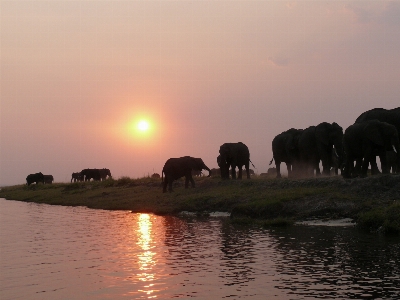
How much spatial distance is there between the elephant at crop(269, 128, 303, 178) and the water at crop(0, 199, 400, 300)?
51.4ft

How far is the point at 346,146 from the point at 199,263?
50.6 ft

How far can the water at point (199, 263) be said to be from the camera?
13055 mm

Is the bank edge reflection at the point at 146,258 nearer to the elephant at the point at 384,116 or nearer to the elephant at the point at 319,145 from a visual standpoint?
the elephant at the point at 319,145


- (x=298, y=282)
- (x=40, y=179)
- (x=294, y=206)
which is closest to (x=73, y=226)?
(x=294, y=206)

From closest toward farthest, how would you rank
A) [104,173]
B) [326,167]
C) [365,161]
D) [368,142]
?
[368,142] < [365,161] < [326,167] < [104,173]

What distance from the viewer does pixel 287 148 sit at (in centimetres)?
3922

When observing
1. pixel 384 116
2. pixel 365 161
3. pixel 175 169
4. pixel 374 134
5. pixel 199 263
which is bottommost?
pixel 199 263

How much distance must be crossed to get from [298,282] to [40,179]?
6295 centimetres

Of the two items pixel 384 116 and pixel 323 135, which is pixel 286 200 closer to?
pixel 323 135

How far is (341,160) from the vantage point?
111ft

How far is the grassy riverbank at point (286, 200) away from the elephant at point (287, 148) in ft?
18.5

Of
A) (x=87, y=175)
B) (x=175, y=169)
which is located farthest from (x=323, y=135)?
(x=87, y=175)

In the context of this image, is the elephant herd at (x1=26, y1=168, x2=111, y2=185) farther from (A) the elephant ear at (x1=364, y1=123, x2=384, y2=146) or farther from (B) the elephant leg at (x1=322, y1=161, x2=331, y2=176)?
(A) the elephant ear at (x1=364, y1=123, x2=384, y2=146)

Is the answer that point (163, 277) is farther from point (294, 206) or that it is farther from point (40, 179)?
point (40, 179)
